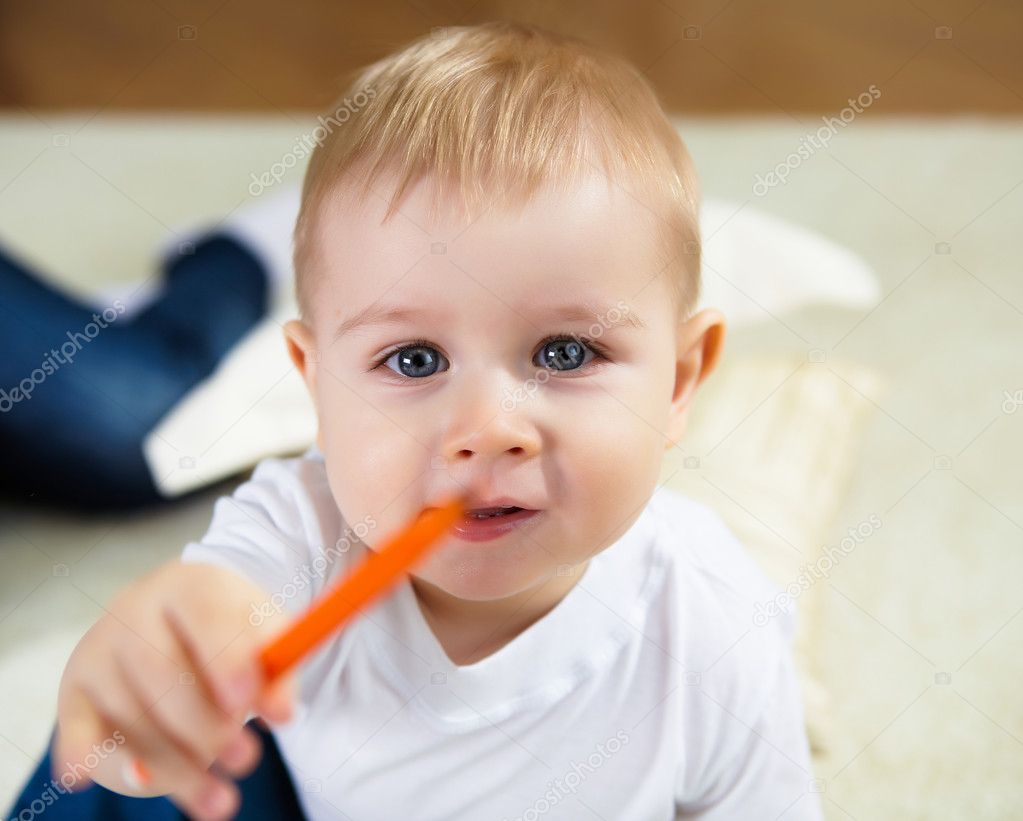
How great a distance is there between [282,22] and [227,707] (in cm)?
131

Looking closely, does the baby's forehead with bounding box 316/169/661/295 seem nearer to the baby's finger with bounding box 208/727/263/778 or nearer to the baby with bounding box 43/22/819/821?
the baby with bounding box 43/22/819/821

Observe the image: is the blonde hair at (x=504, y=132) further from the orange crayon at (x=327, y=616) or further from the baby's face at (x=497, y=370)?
the orange crayon at (x=327, y=616)

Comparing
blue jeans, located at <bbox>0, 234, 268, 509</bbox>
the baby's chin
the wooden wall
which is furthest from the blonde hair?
the wooden wall

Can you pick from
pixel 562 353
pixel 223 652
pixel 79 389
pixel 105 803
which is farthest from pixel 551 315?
pixel 79 389

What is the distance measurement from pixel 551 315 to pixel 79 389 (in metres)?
0.40

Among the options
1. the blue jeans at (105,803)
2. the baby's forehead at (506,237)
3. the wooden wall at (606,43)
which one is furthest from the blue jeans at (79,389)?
the wooden wall at (606,43)

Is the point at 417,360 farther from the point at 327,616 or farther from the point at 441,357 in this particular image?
the point at 327,616

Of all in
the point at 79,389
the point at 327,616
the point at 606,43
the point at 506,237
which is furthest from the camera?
the point at 606,43

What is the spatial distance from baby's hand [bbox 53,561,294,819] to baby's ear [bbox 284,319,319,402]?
0.37 ft

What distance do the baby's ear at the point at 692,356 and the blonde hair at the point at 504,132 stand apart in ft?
0.04

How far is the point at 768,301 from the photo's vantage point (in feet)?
2.46

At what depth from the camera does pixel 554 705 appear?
1.42 feet

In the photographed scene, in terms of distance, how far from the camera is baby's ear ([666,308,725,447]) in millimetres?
420

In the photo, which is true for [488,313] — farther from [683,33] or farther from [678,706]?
[683,33]
